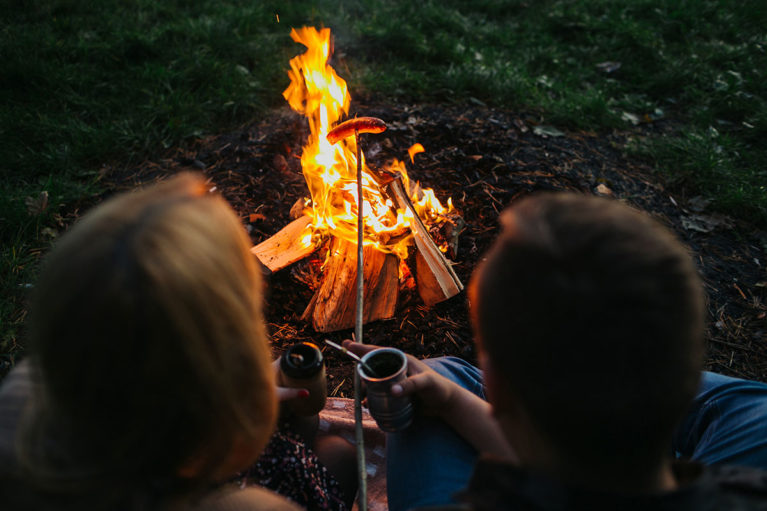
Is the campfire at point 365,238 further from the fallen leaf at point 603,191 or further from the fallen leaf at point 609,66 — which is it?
the fallen leaf at point 609,66

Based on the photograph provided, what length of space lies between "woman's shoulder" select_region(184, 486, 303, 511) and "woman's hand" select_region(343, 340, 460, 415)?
56 cm

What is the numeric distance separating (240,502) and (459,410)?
0.90 metres

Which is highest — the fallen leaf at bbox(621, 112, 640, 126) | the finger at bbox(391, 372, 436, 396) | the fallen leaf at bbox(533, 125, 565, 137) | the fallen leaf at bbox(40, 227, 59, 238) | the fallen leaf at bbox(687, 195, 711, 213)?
the fallen leaf at bbox(621, 112, 640, 126)

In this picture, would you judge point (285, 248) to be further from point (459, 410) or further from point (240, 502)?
point (240, 502)

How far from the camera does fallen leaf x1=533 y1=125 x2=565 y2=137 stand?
4488mm

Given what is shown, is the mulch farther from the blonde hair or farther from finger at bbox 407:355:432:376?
the blonde hair

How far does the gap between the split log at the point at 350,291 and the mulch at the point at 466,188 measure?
0.10 m

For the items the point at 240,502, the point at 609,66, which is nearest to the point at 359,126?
the point at 240,502

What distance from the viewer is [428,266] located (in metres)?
2.93

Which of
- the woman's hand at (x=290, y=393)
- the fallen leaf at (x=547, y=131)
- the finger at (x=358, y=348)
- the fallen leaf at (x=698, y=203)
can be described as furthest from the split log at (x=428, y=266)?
the fallen leaf at (x=698, y=203)

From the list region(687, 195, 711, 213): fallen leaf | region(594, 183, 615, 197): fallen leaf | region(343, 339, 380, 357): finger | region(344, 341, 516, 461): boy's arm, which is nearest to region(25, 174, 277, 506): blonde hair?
region(344, 341, 516, 461): boy's arm

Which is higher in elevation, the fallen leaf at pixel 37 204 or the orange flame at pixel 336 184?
the orange flame at pixel 336 184

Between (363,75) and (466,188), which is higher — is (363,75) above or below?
above

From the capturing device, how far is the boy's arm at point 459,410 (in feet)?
5.64
